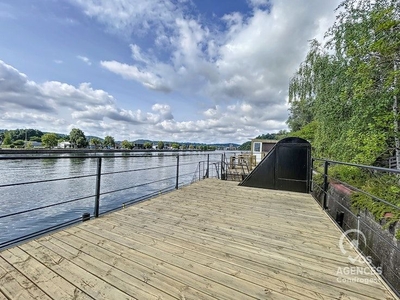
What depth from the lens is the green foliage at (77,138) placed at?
51406mm

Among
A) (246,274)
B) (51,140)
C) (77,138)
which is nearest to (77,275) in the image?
(246,274)

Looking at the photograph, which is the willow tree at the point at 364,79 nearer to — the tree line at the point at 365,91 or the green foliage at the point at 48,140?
the tree line at the point at 365,91

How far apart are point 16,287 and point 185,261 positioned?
1.04 meters

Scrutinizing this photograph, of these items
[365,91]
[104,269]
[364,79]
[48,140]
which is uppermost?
[364,79]

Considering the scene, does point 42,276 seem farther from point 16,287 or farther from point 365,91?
point 365,91

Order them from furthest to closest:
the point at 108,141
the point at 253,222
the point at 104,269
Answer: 1. the point at 108,141
2. the point at 253,222
3. the point at 104,269

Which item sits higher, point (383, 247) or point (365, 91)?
point (365, 91)

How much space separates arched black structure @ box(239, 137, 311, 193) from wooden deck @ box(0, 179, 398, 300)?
6.34 ft

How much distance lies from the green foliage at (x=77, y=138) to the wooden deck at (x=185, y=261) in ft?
191

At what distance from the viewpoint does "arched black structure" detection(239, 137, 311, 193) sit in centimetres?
Answer: 436

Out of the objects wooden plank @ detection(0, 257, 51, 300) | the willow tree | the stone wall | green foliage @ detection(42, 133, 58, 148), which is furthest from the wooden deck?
green foliage @ detection(42, 133, 58, 148)

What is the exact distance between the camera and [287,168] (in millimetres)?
4465

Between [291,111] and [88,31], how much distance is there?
2023cm

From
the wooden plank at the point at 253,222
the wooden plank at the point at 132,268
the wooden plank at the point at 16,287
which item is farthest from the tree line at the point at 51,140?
the wooden plank at the point at 16,287
